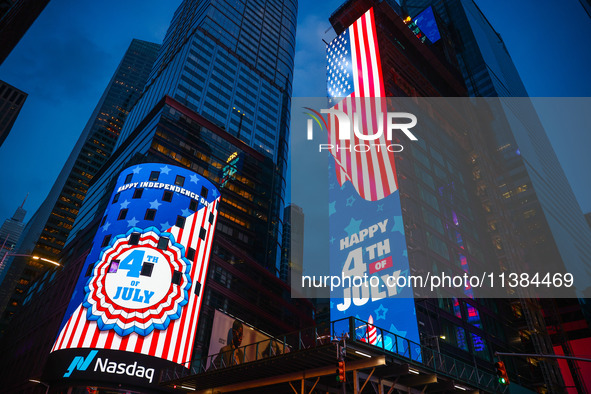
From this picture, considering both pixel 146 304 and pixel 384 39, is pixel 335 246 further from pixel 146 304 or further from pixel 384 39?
pixel 384 39

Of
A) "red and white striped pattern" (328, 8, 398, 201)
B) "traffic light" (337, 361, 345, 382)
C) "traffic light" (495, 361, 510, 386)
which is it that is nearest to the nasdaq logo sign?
"traffic light" (337, 361, 345, 382)

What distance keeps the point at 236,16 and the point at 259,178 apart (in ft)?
217

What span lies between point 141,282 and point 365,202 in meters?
27.1

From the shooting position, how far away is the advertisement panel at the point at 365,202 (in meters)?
40.6

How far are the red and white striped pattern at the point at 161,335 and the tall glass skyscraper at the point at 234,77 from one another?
4418 cm

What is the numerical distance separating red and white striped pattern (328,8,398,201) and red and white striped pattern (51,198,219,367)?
861 inches

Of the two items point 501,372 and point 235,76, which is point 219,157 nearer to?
point 235,76

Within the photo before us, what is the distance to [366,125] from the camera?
51.8 m

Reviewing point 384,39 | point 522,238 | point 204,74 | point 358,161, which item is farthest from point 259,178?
point 522,238

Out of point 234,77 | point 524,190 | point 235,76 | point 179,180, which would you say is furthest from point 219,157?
point 524,190

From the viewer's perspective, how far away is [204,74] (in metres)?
102

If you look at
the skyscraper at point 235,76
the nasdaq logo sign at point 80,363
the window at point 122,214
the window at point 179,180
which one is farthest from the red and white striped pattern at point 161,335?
the skyscraper at point 235,76

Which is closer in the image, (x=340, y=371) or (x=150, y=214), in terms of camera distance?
(x=340, y=371)

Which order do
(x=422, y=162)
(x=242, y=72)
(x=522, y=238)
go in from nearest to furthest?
(x=422, y=162)
(x=522, y=238)
(x=242, y=72)
